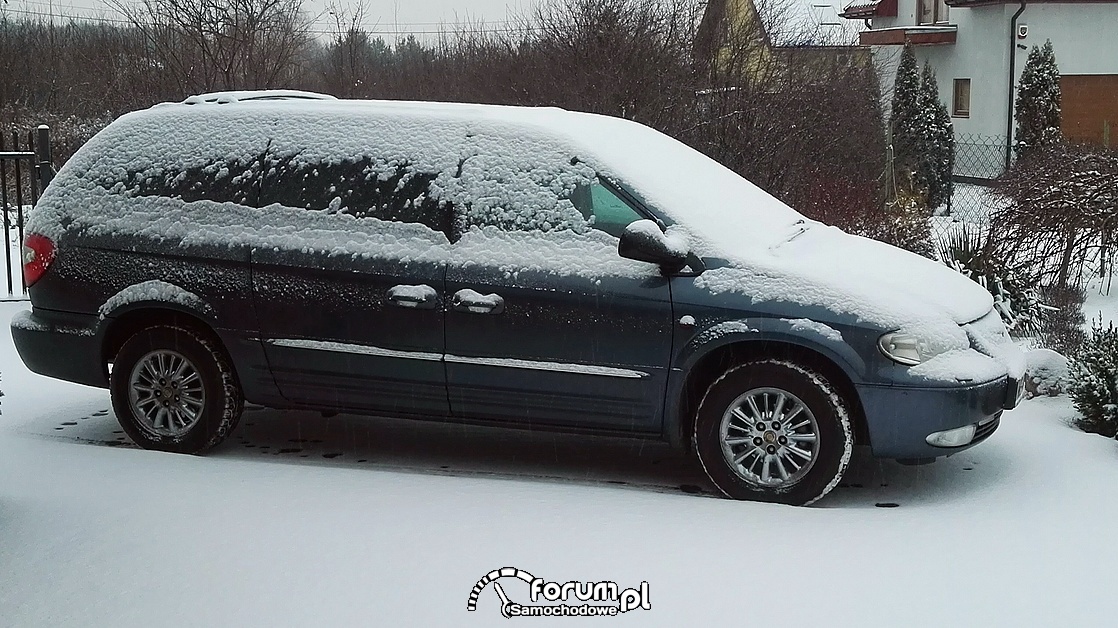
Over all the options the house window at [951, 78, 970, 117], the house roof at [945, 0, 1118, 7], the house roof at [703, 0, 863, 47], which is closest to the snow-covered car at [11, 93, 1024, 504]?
the house roof at [703, 0, 863, 47]

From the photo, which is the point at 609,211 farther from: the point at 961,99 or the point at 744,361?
the point at 961,99

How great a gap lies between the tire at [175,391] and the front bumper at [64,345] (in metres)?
0.14

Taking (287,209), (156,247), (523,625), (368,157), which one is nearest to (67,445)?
(156,247)

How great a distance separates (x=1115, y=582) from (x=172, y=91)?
15297 mm

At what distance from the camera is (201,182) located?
6.24 m

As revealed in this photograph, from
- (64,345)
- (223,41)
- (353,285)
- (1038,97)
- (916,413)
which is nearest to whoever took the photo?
(916,413)

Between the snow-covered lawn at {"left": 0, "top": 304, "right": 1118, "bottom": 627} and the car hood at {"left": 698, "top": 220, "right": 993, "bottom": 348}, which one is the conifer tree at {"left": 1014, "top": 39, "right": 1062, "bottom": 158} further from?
the car hood at {"left": 698, "top": 220, "right": 993, "bottom": 348}

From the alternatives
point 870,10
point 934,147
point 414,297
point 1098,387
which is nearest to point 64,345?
point 414,297

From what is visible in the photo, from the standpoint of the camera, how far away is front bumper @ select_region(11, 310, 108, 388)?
6.33m

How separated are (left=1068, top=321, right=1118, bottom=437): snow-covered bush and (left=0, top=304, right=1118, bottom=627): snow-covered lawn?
133 mm

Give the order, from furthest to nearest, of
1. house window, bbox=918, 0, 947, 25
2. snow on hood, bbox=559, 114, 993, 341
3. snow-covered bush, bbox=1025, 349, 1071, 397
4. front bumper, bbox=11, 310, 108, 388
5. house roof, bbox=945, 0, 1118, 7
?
house window, bbox=918, 0, 947, 25 < house roof, bbox=945, 0, 1118, 7 < snow-covered bush, bbox=1025, 349, 1071, 397 < front bumper, bbox=11, 310, 108, 388 < snow on hood, bbox=559, 114, 993, 341

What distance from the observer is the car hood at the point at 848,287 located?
5309 millimetres

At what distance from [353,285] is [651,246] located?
1492 mm

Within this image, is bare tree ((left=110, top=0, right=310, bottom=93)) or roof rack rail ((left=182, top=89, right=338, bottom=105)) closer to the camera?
roof rack rail ((left=182, top=89, right=338, bottom=105))
